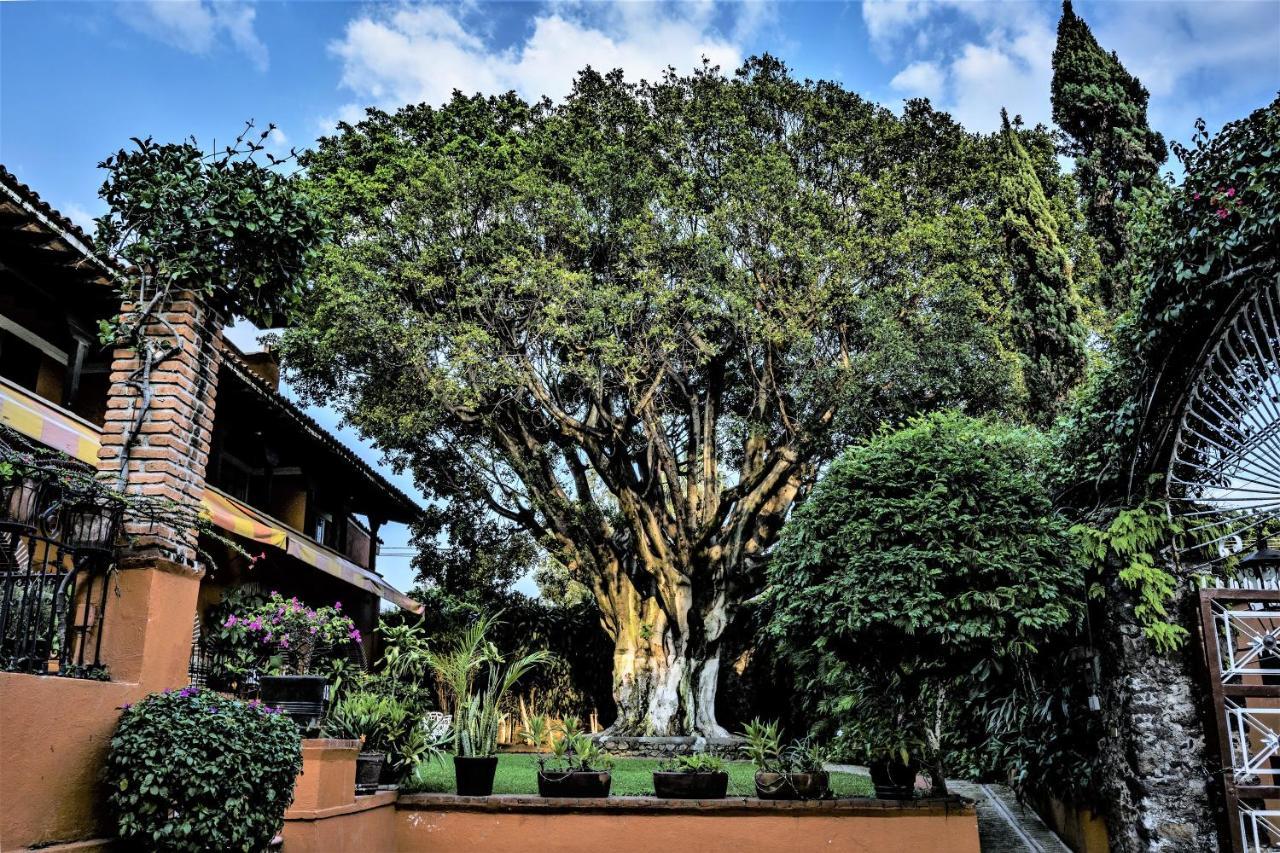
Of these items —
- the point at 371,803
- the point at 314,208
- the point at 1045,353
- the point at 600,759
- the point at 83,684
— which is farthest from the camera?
the point at 1045,353

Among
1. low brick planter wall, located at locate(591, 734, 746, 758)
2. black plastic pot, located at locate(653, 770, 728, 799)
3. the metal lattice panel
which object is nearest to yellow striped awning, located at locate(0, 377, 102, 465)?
black plastic pot, located at locate(653, 770, 728, 799)

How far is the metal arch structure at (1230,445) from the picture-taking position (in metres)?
6.48

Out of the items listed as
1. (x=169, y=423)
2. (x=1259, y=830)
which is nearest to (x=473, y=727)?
(x=169, y=423)

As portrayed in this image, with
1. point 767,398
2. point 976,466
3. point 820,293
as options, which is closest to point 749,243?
point 820,293

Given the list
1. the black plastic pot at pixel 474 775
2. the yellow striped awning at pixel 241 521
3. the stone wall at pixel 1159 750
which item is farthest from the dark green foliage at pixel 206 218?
the stone wall at pixel 1159 750

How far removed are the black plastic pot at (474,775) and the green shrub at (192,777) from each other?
250cm

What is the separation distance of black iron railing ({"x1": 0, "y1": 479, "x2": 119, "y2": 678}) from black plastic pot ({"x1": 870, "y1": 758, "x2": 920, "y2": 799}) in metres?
5.67

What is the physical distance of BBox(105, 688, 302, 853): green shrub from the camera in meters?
4.47

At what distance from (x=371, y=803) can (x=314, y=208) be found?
4199mm

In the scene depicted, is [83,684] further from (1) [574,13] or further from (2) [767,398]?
(2) [767,398]

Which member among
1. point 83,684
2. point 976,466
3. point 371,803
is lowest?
point 371,803

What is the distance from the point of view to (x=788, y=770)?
746 cm

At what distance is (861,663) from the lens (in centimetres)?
846

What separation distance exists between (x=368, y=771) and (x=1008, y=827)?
6342mm
